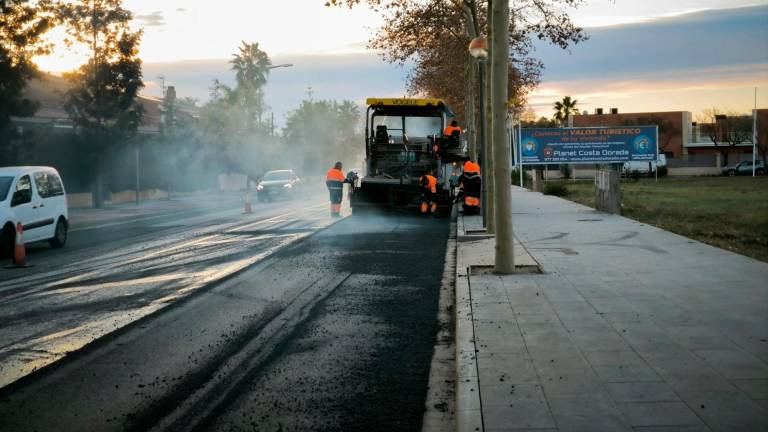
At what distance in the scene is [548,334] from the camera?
7.37 metres

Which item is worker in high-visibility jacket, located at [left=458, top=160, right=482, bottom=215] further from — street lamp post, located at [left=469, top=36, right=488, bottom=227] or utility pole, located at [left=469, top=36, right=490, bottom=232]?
street lamp post, located at [left=469, top=36, right=488, bottom=227]

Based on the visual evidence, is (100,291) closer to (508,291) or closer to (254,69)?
(508,291)

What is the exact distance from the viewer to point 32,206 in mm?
17469

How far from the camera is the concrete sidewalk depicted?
5055 millimetres

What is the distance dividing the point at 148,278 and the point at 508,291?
220 inches

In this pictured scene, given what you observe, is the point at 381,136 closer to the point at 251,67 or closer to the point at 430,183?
the point at 430,183

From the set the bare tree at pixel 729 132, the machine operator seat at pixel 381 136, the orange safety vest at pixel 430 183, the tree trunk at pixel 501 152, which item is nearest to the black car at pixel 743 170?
the bare tree at pixel 729 132

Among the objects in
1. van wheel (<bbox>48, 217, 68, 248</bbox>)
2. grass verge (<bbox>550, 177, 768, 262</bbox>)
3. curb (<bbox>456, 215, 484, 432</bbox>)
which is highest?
van wheel (<bbox>48, 217, 68, 248</bbox>)

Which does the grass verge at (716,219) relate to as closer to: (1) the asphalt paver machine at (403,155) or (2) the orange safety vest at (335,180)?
(1) the asphalt paver machine at (403,155)

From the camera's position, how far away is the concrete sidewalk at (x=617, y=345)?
505cm

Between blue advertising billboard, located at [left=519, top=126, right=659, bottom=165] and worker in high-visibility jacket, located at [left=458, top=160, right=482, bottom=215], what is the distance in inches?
666

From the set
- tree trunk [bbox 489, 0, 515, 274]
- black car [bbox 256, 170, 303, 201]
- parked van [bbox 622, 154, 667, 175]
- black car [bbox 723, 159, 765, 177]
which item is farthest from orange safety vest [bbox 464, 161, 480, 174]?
black car [bbox 723, 159, 765, 177]

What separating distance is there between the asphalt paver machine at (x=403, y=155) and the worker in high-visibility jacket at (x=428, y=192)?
0.49 ft

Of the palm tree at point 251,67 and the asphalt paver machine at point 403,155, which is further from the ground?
the palm tree at point 251,67
